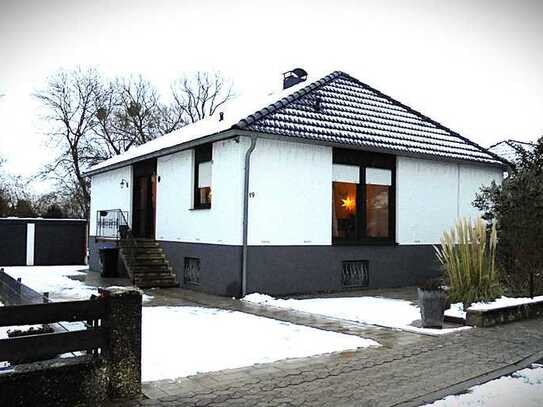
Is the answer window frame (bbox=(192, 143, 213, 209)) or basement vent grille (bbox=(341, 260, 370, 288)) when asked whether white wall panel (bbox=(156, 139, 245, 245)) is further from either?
basement vent grille (bbox=(341, 260, 370, 288))

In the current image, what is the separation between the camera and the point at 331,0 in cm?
1761

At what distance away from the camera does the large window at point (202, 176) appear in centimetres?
1347

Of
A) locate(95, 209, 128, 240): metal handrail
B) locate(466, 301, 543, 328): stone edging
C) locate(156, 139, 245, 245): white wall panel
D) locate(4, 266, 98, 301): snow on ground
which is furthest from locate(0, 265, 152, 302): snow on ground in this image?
locate(466, 301, 543, 328): stone edging

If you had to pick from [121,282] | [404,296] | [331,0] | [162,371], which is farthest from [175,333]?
[331,0]

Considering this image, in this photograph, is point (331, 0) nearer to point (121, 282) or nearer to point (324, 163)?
point (324, 163)

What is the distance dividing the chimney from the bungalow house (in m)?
0.05

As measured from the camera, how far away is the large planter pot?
844 centimetres

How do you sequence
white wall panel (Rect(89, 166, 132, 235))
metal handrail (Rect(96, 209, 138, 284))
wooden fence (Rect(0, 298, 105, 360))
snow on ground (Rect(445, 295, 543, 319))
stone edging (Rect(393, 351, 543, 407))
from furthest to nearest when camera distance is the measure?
1. white wall panel (Rect(89, 166, 132, 235))
2. metal handrail (Rect(96, 209, 138, 284))
3. snow on ground (Rect(445, 295, 543, 319))
4. stone edging (Rect(393, 351, 543, 407))
5. wooden fence (Rect(0, 298, 105, 360))

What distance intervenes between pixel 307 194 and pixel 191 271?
3754 mm

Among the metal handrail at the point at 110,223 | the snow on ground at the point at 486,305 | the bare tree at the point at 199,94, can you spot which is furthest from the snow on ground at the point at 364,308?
the bare tree at the point at 199,94

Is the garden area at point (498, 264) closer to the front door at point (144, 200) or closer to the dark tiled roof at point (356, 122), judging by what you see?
the dark tiled roof at point (356, 122)

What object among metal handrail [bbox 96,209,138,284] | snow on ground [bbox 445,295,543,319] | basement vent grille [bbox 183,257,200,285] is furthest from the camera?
metal handrail [bbox 96,209,138,284]

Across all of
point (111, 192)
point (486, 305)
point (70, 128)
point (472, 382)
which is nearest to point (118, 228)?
point (111, 192)

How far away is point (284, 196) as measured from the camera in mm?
12656
